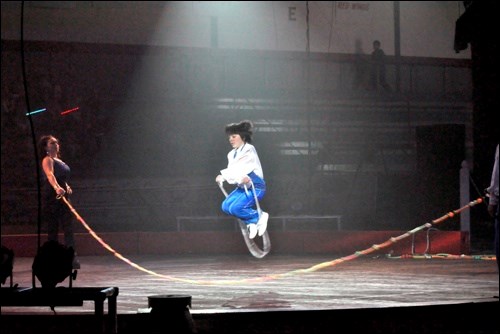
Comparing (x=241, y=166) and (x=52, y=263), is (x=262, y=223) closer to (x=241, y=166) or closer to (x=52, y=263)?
Answer: (x=241, y=166)

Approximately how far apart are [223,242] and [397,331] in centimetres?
831

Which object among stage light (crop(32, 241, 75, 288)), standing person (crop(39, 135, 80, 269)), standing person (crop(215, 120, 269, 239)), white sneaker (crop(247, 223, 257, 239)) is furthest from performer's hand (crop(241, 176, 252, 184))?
stage light (crop(32, 241, 75, 288))

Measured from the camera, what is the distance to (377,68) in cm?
2217

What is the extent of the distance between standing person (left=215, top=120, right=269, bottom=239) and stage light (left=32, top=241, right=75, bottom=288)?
6114mm

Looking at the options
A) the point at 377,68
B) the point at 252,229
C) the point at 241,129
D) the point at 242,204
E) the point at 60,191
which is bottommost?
the point at 252,229

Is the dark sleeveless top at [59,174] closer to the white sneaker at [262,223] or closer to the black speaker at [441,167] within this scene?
the white sneaker at [262,223]

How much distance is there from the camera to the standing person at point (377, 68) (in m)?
21.4

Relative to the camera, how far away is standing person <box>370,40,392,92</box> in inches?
841

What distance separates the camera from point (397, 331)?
638 cm

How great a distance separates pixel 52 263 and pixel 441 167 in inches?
355

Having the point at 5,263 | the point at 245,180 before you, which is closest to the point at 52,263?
the point at 5,263

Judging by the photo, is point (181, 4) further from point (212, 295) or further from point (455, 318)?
point (455, 318)

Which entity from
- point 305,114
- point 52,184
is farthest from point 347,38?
point 52,184

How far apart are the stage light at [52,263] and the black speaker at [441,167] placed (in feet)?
29.1
